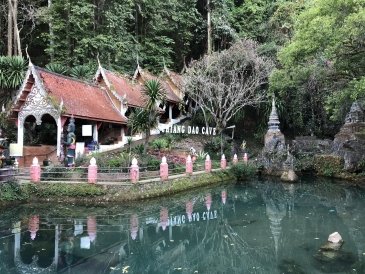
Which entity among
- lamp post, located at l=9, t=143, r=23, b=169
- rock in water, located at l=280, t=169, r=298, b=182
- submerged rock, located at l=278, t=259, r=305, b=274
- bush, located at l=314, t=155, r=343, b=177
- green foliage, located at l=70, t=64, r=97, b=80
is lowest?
submerged rock, located at l=278, t=259, r=305, b=274

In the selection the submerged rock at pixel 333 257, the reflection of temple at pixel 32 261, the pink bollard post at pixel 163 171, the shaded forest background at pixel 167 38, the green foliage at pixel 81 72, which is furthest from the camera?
the green foliage at pixel 81 72

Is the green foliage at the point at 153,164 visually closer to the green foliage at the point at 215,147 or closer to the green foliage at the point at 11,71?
the green foliage at the point at 215,147

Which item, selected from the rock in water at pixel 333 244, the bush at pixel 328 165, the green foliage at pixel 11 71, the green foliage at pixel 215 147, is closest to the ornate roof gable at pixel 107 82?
the green foliage at pixel 11 71

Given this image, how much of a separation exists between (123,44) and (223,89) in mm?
8202

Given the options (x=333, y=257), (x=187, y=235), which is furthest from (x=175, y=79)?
(x=333, y=257)

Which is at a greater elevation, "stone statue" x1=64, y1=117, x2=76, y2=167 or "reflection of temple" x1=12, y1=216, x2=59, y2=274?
"stone statue" x1=64, y1=117, x2=76, y2=167

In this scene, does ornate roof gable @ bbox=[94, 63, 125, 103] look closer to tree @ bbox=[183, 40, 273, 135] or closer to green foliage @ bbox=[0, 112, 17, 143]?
tree @ bbox=[183, 40, 273, 135]

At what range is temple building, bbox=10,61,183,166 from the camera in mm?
18469

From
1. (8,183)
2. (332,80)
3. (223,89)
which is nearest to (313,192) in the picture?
(332,80)

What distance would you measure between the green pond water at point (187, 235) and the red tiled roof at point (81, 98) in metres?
6.60

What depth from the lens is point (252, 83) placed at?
89.0 ft

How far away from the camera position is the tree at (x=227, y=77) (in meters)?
26.5

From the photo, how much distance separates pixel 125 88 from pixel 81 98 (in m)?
5.39

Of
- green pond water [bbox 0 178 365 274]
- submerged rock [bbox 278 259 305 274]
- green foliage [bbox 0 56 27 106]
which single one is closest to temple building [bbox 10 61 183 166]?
green foliage [bbox 0 56 27 106]
